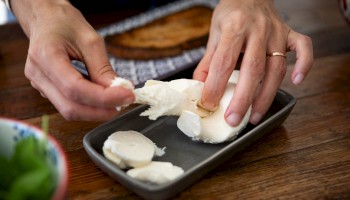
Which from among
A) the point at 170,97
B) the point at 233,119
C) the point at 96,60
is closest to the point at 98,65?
the point at 96,60

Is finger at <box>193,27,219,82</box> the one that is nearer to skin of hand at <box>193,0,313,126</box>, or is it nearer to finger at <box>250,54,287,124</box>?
skin of hand at <box>193,0,313,126</box>

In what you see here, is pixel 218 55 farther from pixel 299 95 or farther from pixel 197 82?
pixel 299 95

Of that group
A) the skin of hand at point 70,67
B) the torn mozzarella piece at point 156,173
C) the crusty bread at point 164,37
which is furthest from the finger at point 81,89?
the crusty bread at point 164,37

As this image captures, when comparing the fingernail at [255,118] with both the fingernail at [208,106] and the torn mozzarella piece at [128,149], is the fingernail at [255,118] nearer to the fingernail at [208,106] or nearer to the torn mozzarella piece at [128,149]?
the fingernail at [208,106]

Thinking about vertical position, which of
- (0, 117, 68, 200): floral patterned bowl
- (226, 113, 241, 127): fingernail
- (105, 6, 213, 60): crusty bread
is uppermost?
(0, 117, 68, 200): floral patterned bowl

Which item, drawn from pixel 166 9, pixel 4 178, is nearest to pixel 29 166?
pixel 4 178

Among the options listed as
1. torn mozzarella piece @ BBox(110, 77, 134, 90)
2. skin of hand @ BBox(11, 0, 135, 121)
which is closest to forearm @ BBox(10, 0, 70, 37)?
skin of hand @ BBox(11, 0, 135, 121)
